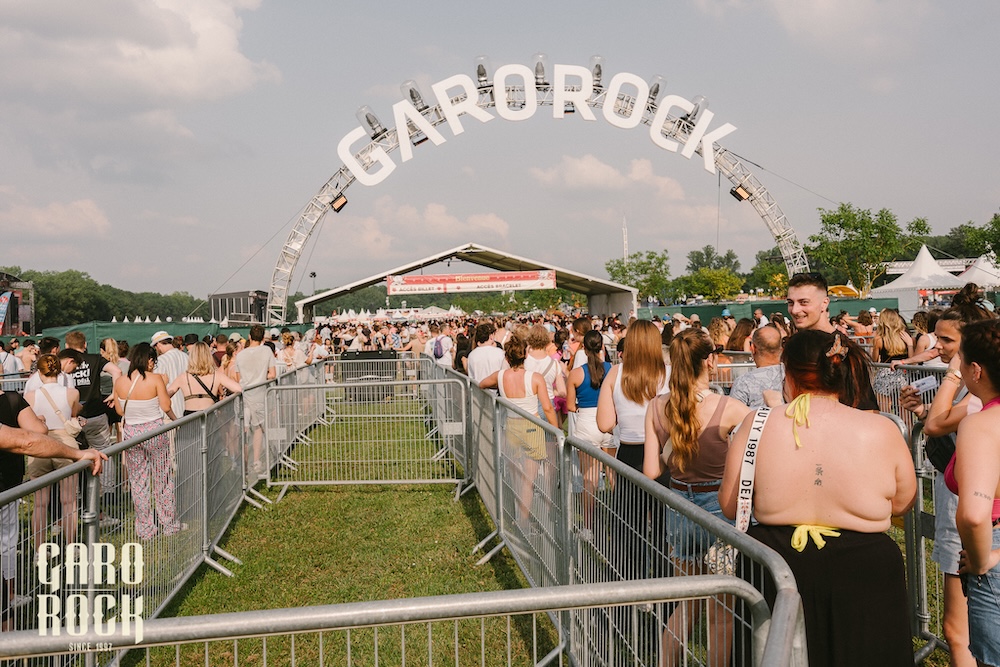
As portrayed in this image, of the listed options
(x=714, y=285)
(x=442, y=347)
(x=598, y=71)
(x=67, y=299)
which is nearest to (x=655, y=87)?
(x=598, y=71)

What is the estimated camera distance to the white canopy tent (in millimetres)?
36531

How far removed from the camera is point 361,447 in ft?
31.1

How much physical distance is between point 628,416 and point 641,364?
40cm

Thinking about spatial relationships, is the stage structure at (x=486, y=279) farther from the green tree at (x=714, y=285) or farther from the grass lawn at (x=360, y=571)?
the green tree at (x=714, y=285)

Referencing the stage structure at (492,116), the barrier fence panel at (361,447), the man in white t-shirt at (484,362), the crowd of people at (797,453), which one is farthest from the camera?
the stage structure at (492,116)

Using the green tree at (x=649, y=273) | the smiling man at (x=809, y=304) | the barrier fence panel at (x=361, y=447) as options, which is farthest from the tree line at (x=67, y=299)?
the smiling man at (x=809, y=304)

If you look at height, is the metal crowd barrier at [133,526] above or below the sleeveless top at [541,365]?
below

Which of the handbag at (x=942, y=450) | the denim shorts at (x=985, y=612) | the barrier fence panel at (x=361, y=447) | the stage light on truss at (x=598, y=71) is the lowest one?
the barrier fence panel at (x=361, y=447)

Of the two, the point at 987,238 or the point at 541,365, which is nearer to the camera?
the point at 541,365

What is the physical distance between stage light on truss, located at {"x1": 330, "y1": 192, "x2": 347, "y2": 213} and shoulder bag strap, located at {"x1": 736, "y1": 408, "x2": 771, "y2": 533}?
110 feet

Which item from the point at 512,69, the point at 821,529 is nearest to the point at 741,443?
the point at 821,529

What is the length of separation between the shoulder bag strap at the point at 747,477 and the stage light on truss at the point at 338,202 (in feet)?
110

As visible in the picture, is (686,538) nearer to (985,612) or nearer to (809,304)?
(985,612)

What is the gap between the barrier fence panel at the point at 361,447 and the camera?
9211 millimetres
